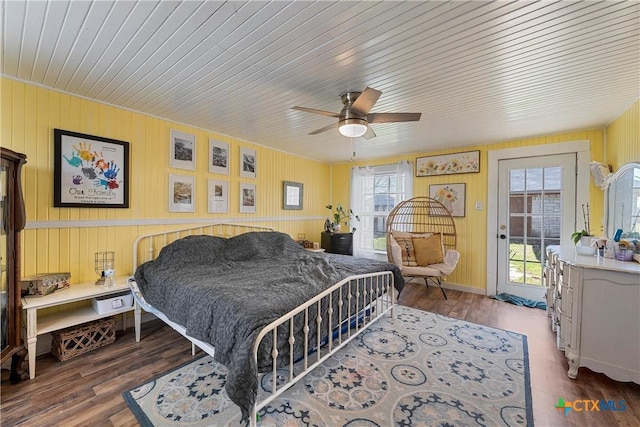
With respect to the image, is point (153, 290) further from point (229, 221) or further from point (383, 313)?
point (383, 313)

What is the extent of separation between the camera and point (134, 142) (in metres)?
3.02

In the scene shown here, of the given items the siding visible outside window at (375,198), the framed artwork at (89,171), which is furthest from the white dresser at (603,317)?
the framed artwork at (89,171)

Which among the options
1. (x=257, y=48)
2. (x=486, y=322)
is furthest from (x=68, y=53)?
(x=486, y=322)

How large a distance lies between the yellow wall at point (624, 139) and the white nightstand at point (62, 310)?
16.7 ft

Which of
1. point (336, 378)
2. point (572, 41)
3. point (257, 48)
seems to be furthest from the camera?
point (336, 378)

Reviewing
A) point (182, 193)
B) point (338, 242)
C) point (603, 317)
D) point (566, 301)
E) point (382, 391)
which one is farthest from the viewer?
point (338, 242)

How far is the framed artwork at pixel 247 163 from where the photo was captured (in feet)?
13.5

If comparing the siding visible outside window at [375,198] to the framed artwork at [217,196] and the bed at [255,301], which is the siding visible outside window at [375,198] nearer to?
the bed at [255,301]

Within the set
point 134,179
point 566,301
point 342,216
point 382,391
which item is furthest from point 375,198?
point 134,179

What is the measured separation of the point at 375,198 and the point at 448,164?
1.49 m

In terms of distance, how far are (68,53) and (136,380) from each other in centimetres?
249

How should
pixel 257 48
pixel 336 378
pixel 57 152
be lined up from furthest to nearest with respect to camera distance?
pixel 57 152, pixel 336 378, pixel 257 48

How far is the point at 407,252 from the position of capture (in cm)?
435

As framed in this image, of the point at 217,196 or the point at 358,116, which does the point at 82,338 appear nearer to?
the point at 217,196
